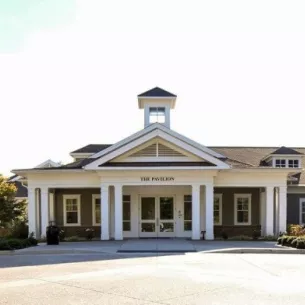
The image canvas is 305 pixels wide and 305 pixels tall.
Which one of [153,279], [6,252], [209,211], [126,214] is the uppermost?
[209,211]

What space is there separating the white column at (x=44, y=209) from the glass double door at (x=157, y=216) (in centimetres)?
534

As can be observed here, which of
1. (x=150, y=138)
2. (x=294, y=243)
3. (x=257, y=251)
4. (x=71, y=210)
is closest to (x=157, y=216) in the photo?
(x=150, y=138)

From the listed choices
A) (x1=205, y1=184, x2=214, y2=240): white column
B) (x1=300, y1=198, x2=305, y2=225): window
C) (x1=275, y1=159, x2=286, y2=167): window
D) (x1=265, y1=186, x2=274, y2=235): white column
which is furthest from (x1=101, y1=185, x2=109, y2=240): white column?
(x1=300, y1=198, x2=305, y2=225): window

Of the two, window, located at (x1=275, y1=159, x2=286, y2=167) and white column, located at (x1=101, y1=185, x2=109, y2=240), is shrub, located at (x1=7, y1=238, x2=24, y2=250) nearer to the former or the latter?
white column, located at (x1=101, y1=185, x2=109, y2=240)

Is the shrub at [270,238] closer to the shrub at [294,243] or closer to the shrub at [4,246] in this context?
the shrub at [294,243]

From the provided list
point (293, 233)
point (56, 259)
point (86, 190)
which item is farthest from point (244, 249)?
point (86, 190)

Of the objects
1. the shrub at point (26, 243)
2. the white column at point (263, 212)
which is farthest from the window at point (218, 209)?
the shrub at point (26, 243)

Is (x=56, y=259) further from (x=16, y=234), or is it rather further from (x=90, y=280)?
(x=16, y=234)

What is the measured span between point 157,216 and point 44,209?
6.40m

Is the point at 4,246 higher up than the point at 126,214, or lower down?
lower down

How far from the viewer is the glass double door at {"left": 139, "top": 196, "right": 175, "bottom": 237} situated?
23.6m

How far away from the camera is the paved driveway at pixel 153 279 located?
8227 millimetres

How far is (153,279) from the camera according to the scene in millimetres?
10273

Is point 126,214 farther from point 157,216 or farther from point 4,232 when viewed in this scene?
point 4,232
